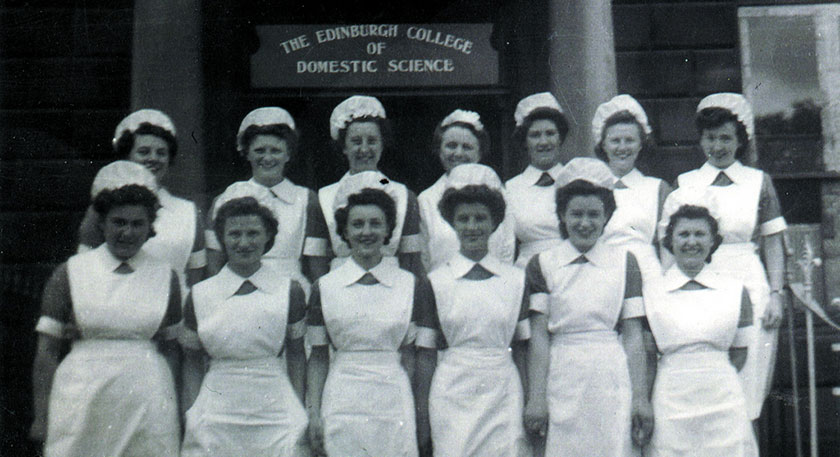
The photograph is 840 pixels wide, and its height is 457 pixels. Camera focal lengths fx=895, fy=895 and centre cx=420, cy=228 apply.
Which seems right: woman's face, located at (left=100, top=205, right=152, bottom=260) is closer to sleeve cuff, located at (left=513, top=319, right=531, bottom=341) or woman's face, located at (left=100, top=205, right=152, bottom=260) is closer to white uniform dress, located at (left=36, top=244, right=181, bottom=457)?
white uniform dress, located at (left=36, top=244, right=181, bottom=457)

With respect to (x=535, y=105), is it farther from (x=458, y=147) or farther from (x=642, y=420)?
(x=642, y=420)

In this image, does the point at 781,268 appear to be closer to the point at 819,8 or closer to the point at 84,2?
the point at 819,8

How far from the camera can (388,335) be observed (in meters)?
3.38

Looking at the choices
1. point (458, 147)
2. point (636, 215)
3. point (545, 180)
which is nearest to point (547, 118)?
point (545, 180)

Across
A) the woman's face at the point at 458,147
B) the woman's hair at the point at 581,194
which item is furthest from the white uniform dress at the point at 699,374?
the woman's face at the point at 458,147

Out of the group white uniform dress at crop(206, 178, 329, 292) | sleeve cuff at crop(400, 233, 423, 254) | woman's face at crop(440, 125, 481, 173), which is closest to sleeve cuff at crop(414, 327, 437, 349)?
sleeve cuff at crop(400, 233, 423, 254)

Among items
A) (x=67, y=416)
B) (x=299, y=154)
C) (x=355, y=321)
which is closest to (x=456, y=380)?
(x=355, y=321)

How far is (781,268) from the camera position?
397cm

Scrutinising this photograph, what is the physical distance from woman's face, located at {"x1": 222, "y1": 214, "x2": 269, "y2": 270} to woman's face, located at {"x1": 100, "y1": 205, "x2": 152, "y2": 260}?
353mm

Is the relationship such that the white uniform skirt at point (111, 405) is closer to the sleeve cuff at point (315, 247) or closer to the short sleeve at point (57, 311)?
the short sleeve at point (57, 311)

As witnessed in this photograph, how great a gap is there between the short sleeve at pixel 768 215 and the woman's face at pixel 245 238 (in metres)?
2.17

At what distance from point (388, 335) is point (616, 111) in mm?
1528

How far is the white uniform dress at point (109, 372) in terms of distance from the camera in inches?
132

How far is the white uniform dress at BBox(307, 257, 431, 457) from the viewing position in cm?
334
